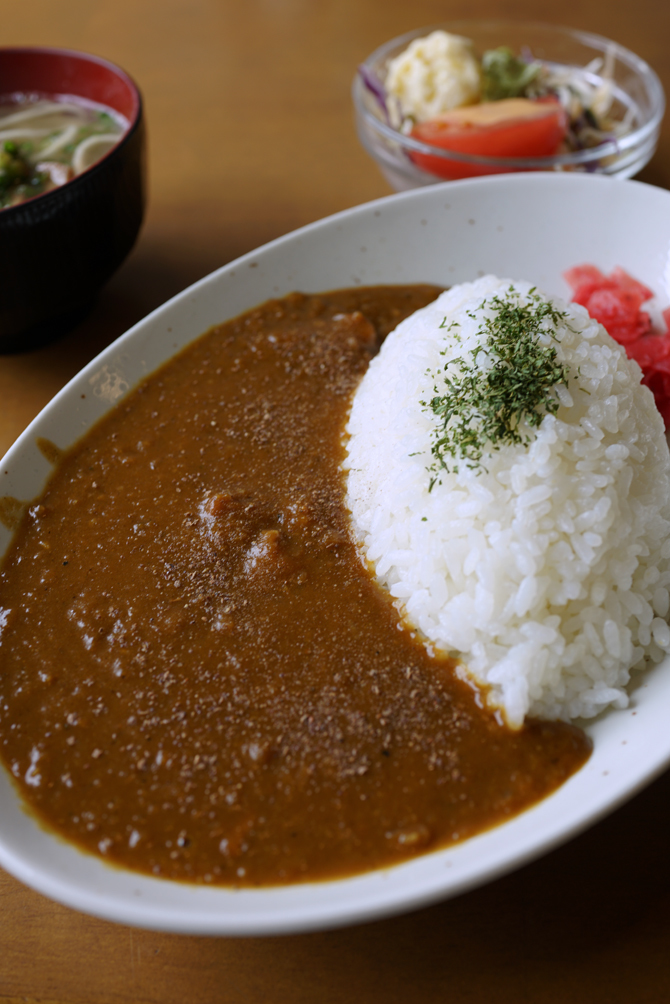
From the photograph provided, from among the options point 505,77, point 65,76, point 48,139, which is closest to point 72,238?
point 48,139

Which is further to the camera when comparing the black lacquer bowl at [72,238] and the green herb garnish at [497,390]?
the black lacquer bowl at [72,238]

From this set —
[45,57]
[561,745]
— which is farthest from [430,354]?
[45,57]

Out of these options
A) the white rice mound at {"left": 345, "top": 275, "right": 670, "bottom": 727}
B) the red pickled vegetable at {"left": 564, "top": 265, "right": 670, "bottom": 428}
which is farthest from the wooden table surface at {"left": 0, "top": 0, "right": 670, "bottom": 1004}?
the red pickled vegetable at {"left": 564, "top": 265, "right": 670, "bottom": 428}

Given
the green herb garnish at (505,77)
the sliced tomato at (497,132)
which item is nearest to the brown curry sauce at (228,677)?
the sliced tomato at (497,132)

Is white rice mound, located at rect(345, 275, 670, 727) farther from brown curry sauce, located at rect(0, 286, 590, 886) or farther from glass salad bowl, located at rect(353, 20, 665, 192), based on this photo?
glass salad bowl, located at rect(353, 20, 665, 192)

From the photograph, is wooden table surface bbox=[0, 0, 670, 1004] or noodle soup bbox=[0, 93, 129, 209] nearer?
wooden table surface bbox=[0, 0, 670, 1004]

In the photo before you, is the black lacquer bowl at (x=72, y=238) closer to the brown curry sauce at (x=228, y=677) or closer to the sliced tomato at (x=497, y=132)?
the brown curry sauce at (x=228, y=677)

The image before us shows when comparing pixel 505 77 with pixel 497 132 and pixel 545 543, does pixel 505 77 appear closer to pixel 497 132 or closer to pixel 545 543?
pixel 497 132
